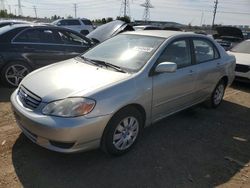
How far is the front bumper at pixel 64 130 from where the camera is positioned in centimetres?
310

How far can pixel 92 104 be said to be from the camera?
10.6ft

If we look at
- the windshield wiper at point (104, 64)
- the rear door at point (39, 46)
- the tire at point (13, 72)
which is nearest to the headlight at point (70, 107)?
the windshield wiper at point (104, 64)

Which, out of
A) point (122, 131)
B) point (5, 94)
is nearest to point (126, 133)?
point (122, 131)

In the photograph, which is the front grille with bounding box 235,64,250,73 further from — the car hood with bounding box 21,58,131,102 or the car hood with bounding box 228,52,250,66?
the car hood with bounding box 21,58,131,102

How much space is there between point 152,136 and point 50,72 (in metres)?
1.81

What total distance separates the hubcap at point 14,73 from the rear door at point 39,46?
27 centimetres

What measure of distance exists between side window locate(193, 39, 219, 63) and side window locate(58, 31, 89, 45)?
3.50 meters

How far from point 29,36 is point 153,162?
4.64m

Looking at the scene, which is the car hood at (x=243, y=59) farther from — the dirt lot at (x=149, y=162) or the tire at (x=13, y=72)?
the tire at (x=13, y=72)

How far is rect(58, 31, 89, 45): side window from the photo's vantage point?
7.35 metres

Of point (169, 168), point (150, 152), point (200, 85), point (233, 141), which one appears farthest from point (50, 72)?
point (233, 141)

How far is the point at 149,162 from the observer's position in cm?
368

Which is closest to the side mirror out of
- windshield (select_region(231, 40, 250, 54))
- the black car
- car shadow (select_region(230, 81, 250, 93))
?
the black car

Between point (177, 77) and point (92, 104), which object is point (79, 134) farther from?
point (177, 77)
